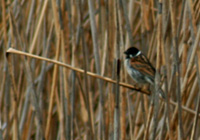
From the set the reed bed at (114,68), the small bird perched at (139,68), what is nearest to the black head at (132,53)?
the small bird perched at (139,68)

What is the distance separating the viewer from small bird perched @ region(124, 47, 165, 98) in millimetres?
2918

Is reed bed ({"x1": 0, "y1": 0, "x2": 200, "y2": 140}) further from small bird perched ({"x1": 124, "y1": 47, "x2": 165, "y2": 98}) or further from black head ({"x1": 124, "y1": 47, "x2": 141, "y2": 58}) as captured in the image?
black head ({"x1": 124, "y1": 47, "x2": 141, "y2": 58})

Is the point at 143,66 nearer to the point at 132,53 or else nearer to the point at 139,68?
the point at 139,68

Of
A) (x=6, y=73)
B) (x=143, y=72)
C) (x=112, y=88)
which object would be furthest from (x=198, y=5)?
(x=6, y=73)

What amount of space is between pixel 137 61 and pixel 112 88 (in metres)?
0.88

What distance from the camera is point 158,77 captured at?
1.85 metres

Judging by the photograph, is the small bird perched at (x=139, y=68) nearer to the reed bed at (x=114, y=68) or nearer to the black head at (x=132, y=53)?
the black head at (x=132, y=53)

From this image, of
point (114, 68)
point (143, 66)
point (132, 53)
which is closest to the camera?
point (114, 68)

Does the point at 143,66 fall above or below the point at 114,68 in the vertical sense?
below

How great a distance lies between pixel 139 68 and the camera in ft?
9.99

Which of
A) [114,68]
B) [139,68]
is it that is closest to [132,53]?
[139,68]

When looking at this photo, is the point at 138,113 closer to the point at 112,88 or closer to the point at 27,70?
the point at 112,88

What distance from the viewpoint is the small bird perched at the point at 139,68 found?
2.92 m

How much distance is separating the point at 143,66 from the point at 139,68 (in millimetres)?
40
